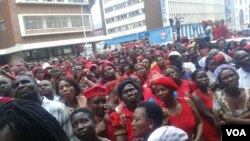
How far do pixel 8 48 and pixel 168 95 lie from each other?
98.8 ft

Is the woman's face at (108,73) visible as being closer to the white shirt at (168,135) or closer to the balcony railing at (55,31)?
the white shirt at (168,135)

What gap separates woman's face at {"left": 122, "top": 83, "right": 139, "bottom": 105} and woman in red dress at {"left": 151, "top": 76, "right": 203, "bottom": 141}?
0.81 ft

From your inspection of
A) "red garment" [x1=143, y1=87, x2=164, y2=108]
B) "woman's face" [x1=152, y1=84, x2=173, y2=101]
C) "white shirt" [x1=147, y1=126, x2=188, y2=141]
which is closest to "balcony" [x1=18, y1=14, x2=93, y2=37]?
"red garment" [x1=143, y1=87, x2=164, y2=108]

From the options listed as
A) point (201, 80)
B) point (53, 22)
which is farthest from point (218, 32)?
point (53, 22)

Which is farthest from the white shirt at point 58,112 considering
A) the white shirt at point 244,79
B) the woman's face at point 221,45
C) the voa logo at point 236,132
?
the woman's face at point 221,45

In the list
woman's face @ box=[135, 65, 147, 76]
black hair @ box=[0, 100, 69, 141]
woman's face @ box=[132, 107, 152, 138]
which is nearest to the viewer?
black hair @ box=[0, 100, 69, 141]

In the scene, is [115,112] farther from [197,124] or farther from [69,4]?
[69,4]

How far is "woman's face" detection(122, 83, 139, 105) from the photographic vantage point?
12.1ft

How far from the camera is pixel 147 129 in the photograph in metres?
2.70

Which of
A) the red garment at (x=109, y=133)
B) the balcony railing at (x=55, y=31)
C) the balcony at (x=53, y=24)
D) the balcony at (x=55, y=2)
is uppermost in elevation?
the balcony at (x=55, y=2)

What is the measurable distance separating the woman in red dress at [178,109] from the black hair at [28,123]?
209cm

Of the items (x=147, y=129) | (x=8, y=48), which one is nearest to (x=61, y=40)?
(x=8, y=48)

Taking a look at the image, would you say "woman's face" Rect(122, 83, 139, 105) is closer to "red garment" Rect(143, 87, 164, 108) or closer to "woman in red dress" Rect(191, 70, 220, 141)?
"red garment" Rect(143, 87, 164, 108)

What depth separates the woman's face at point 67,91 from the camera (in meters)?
4.38
